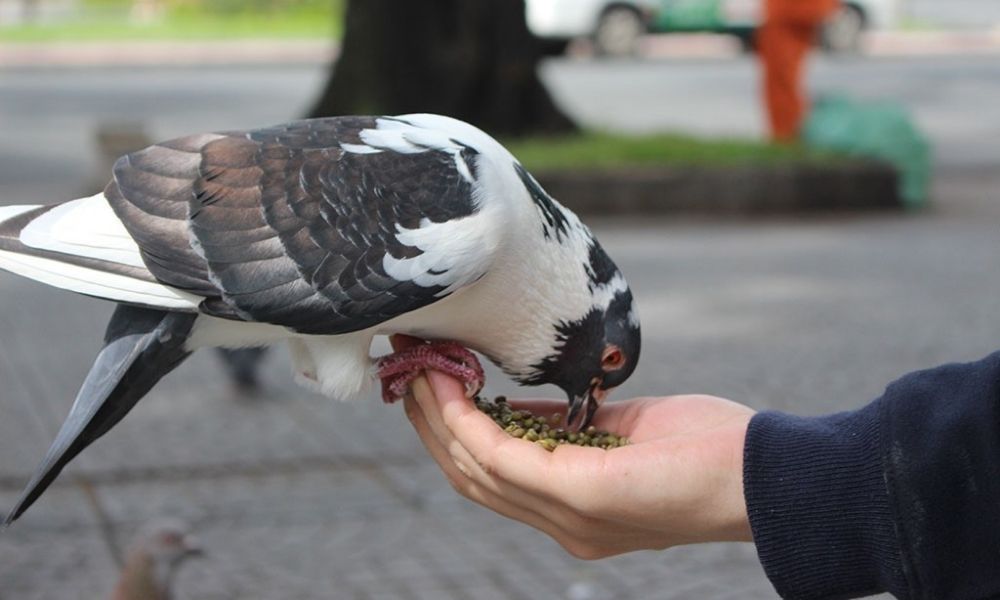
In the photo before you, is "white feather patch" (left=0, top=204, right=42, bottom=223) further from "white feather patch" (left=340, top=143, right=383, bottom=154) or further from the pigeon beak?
the pigeon beak

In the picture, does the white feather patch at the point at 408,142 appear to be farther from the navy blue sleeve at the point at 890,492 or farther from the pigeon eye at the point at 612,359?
the navy blue sleeve at the point at 890,492

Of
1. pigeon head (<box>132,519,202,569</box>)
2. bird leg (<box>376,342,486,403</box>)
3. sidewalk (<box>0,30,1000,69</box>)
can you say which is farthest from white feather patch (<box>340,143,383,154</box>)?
sidewalk (<box>0,30,1000,69</box>)

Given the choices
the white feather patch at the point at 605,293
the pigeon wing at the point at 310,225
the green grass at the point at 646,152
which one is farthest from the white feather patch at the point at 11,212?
the green grass at the point at 646,152

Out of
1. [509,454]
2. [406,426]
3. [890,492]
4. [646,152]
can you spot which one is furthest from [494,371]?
[646,152]

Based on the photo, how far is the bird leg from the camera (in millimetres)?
2711

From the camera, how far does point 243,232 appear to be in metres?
2.62

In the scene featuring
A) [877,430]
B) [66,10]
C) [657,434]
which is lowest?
[66,10]

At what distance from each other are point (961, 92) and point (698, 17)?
21.1 ft

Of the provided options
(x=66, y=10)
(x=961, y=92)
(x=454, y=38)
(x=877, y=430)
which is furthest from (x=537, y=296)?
(x=66, y=10)

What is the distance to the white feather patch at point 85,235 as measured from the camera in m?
2.64

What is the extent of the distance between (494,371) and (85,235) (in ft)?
11.1

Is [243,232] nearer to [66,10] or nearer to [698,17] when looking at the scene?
[698,17]

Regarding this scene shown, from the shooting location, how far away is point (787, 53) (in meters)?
10.8

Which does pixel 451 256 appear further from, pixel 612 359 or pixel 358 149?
pixel 612 359
